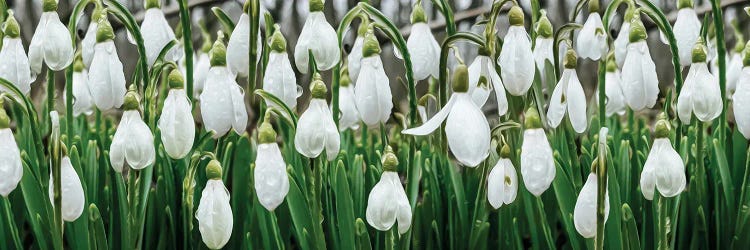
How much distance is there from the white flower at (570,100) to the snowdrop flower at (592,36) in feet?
0.66

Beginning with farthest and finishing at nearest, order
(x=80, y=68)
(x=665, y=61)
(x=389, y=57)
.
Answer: (x=665, y=61) < (x=389, y=57) < (x=80, y=68)

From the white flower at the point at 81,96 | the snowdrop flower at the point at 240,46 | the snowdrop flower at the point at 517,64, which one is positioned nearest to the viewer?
the snowdrop flower at the point at 517,64

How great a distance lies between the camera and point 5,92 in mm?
1549

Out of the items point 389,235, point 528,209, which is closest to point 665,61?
point 528,209

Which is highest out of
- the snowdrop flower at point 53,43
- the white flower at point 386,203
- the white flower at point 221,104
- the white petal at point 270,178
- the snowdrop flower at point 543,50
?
the snowdrop flower at point 53,43

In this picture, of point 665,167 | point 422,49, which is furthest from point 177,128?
point 665,167

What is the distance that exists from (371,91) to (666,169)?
0.54 m

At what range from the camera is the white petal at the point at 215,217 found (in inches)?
59.3

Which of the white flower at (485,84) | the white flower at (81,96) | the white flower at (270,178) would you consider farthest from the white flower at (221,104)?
the white flower at (81,96)

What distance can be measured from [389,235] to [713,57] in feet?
4.01

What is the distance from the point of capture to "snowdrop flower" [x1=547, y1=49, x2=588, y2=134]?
172 cm

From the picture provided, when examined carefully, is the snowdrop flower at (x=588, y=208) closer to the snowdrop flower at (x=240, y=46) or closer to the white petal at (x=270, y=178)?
the white petal at (x=270, y=178)

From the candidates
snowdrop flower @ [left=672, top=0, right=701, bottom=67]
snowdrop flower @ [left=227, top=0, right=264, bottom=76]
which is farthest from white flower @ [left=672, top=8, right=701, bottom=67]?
snowdrop flower @ [left=227, top=0, right=264, bottom=76]

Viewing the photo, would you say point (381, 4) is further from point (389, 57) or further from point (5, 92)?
point (5, 92)
